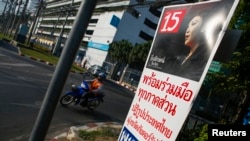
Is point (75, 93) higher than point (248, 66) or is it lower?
lower

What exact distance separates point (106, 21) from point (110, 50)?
9.42 metres

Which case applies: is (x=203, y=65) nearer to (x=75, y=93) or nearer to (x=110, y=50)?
(x=75, y=93)

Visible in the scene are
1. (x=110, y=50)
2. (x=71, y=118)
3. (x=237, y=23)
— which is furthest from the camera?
(x=110, y=50)

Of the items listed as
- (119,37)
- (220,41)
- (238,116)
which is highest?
(119,37)

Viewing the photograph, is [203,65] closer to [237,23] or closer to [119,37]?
[237,23]

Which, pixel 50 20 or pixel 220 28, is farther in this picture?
pixel 50 20

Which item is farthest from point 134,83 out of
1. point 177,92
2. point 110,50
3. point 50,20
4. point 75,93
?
point 50,20

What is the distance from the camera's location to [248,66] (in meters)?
7.64

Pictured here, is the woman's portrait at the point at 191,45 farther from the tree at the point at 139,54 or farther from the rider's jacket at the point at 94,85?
the tree at the point at 139,54

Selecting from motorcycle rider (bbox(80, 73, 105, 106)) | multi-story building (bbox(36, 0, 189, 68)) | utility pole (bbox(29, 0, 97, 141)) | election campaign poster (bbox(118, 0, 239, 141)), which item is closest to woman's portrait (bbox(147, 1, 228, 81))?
election campaign poster (bbox(118, 0, 239, 141))

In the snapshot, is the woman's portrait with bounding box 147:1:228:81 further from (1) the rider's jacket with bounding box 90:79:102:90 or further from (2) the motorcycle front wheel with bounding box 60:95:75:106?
(1) the rider's jacket with bounding box 90:79:102:90

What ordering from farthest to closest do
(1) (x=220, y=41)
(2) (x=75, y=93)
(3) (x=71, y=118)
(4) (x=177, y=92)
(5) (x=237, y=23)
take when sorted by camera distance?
(2) (x=75, y=93) → (3) (x=71, y=118) → (5) (x=237, y=23) → (4) (x=177, y=92) → (1) (x=220, y=41)

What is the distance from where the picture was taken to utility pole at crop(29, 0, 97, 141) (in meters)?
2.91

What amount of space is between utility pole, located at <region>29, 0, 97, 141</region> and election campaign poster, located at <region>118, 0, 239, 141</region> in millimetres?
907
